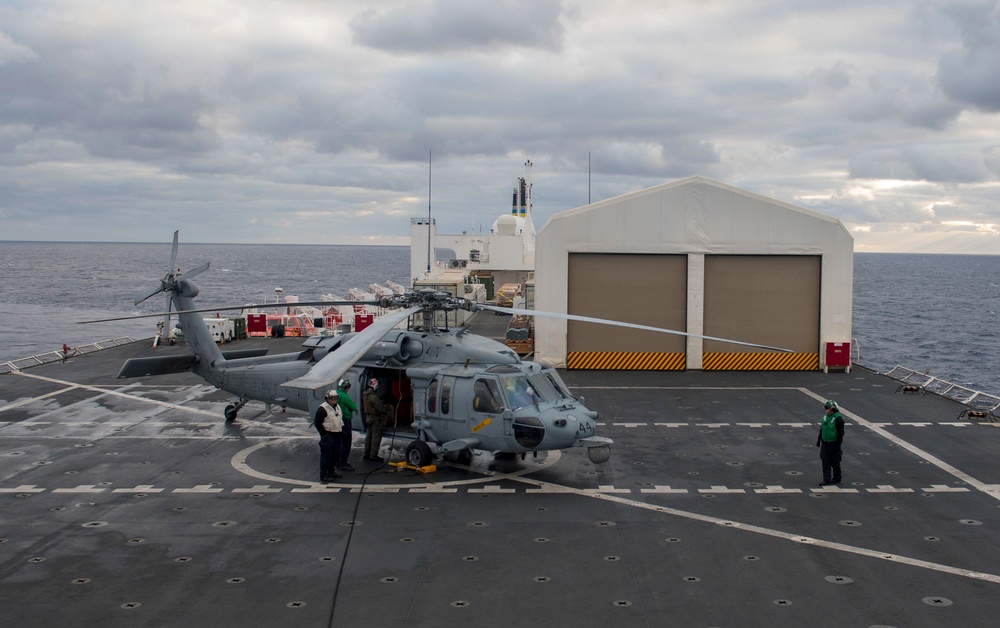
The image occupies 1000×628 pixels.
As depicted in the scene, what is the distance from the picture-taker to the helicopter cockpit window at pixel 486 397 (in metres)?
14.7

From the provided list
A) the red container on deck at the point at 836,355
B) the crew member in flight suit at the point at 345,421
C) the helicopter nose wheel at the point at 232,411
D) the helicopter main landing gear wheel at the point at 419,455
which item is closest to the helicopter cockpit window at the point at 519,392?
the helicopter main landing gear wheel at the point at 419,455

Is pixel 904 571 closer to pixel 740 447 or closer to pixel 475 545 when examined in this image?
pixel 475 545

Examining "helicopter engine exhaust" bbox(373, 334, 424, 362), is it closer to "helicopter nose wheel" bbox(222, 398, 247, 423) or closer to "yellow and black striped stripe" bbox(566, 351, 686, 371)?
"helicopter nose wheel" bbox(222, 398, 247, 423)

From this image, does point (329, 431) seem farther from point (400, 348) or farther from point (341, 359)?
point (341, 359)

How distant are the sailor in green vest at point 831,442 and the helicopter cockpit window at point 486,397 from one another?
5.75 metres

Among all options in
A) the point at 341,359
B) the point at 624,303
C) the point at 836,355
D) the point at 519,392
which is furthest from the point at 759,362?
the point at 341,359

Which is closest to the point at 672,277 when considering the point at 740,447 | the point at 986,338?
the point at 740,447

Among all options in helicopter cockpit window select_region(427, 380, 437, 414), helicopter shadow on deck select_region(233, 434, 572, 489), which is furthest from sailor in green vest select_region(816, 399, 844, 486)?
helicopter cockpit window select_region(427, 380, 437, 414)

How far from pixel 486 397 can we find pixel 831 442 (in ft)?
20.3

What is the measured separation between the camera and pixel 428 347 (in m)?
16.2

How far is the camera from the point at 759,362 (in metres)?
28.8

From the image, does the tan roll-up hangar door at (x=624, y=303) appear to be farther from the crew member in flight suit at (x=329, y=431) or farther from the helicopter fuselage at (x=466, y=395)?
the crew member in flight suit at (x=329, y=431)

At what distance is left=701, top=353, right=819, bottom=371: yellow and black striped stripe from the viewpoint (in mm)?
28703

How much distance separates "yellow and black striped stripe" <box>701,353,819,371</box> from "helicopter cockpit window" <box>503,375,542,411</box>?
15.3m
